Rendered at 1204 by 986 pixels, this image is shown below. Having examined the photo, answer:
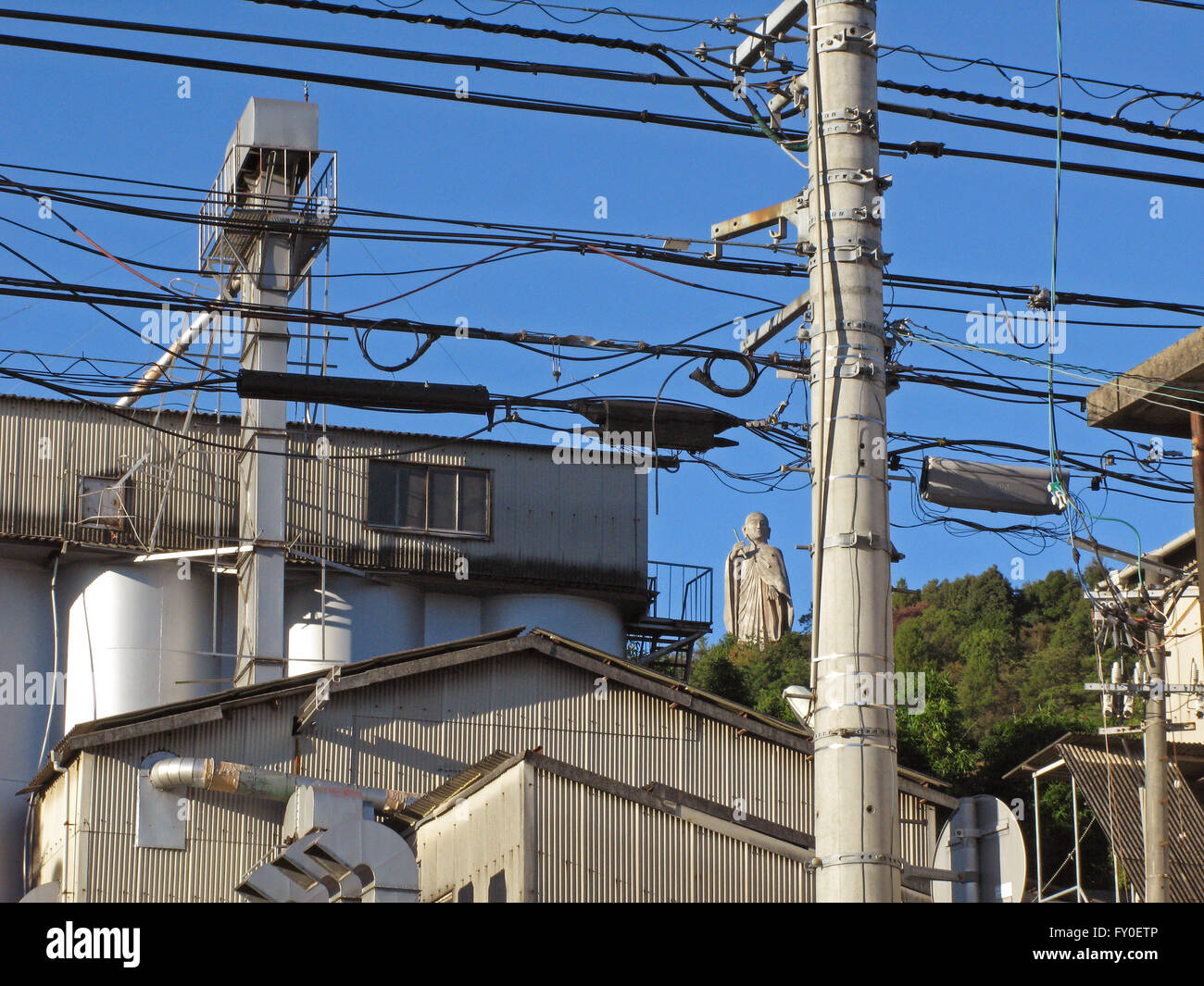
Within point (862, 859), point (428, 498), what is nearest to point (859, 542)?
point (862, 859)

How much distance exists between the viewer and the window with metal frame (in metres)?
39.7

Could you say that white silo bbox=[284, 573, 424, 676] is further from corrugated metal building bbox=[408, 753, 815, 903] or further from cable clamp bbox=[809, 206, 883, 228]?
cable clamp bbox=[809, 206, 883, 228]

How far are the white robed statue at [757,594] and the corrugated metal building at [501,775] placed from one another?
366 inches

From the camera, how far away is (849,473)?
1174 centimetres

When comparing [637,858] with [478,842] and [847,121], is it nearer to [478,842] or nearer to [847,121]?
[478,842]

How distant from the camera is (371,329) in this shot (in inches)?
742

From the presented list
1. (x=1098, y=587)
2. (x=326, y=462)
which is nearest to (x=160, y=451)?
(x=326, y=462)

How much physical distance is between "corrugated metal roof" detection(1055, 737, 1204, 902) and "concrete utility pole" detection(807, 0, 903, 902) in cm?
1734

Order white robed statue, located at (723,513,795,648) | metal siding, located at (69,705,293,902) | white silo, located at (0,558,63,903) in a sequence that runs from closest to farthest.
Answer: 1. white robed statue, located at (723,513,795,648)
2. metal siding, located at (69,705,293,902)
3. white silo, located at (0,558,63,903)

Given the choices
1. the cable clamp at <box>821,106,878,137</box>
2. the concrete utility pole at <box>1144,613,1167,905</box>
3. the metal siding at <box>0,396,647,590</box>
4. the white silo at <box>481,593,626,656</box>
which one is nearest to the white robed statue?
the cable clamp at <box>821,106,878,137</box>

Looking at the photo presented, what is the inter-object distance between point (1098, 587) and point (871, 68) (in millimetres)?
11214

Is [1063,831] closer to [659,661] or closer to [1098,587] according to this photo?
[659,661]
